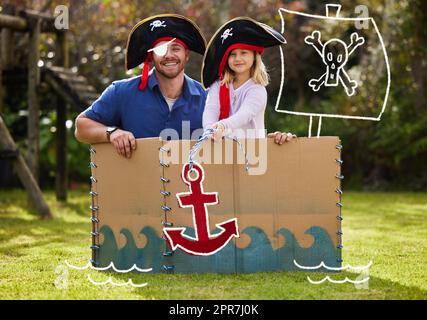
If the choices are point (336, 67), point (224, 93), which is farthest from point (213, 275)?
point (336, 67)

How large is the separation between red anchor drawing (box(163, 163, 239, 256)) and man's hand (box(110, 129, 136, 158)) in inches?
12.1

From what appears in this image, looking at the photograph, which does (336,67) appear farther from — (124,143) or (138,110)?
(124,143)

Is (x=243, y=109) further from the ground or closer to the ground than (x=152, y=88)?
closer to the ground

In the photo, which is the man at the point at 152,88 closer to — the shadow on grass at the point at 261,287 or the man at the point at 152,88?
the man at the point at 152,88

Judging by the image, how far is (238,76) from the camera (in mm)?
3873

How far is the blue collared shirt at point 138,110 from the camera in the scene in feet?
13.6

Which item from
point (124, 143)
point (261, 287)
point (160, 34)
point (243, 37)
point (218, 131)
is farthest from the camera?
point (160, 34)

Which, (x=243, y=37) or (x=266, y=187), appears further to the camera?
(x=243, y=37)

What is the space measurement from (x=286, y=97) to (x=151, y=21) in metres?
8.31

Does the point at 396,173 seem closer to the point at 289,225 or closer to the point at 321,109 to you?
the point at 321,109

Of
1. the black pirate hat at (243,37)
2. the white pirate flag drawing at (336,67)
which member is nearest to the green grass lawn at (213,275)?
the black pirate hat at (243,37)

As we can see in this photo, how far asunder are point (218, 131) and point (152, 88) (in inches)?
33.7

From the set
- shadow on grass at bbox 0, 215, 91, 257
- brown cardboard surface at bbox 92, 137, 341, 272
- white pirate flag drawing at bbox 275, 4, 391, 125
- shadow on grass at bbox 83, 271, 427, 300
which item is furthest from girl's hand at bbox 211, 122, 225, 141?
white pirate flag drawing at bbox 275, 4, 391, 125
